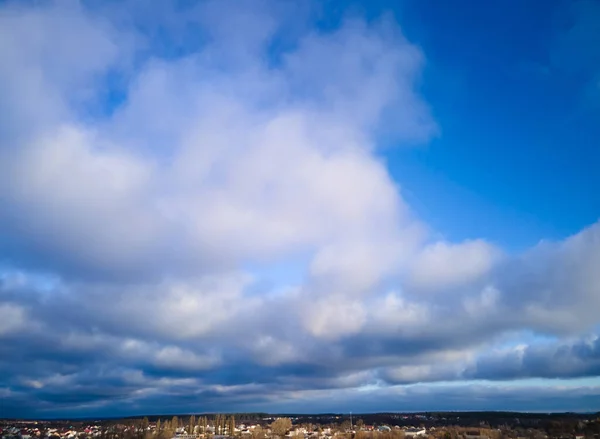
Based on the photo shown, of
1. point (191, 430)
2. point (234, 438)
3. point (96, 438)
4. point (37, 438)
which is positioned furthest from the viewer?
point (191, 430)

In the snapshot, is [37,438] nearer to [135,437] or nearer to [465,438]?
[135,437]

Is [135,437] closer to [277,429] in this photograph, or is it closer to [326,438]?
[326,438]

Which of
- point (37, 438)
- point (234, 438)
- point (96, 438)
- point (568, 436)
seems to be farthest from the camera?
point (234, 438)


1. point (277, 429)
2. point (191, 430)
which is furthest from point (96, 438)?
point (277, 429)

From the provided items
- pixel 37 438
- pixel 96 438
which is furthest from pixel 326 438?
pixel 37 438

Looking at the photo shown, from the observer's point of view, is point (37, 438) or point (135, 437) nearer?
point (135, 437)

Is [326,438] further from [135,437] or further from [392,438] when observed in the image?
[135,437]

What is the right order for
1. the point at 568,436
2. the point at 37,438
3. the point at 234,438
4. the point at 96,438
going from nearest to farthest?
the point at 568,436 < the point at 96,438 < the point at 37,438 < the point at 234,438

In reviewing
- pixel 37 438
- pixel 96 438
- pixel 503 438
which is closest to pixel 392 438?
pixel 503 438

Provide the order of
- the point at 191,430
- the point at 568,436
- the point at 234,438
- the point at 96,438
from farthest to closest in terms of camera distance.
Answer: the point at 191,430
the point at 234,438
the point at 96,438
the point at 568,436
